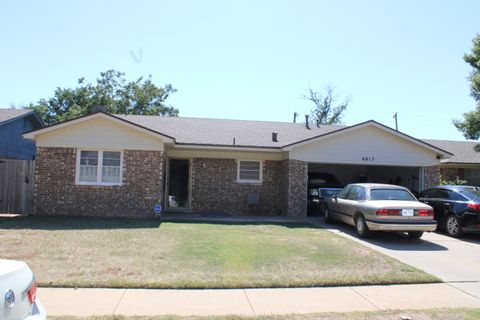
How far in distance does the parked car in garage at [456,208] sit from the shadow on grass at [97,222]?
3.97m

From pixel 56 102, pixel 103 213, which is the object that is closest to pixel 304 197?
pixel 103 213

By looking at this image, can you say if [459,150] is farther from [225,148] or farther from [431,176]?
[225,148]

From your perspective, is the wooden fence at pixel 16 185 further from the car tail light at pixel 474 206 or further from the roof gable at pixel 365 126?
the car tail light at pixel 474 206

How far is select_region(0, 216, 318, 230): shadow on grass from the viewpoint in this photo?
12288mm

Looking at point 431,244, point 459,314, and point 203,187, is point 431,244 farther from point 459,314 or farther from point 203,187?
point 203,187

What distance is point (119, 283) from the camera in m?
6.70

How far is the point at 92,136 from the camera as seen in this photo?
15070mm

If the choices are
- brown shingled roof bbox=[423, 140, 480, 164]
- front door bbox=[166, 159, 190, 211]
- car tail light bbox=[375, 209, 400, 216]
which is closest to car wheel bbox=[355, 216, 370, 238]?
car tail light bbox=[375, 209, 400, 216]

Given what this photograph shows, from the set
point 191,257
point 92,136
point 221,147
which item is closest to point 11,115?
point 92,136

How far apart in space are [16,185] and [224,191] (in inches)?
315

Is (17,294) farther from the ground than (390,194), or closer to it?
closer to it

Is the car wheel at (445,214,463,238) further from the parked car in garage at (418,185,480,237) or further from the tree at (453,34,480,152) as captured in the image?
the tree at (453,34,480,152)

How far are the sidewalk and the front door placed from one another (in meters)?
11.5

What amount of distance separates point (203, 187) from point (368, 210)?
7.99 meters
